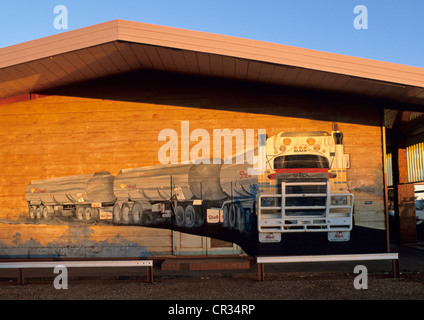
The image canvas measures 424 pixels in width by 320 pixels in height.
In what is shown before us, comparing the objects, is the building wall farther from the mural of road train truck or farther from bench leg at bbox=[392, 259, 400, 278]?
bench leg at bbox=[392, 259, 400, 278]

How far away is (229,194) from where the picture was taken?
41.1ft

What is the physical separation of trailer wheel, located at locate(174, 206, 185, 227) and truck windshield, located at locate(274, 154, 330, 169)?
310cm

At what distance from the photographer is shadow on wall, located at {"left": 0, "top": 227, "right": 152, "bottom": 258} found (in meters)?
12.5

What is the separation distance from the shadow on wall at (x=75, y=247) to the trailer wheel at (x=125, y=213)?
1.63 feet

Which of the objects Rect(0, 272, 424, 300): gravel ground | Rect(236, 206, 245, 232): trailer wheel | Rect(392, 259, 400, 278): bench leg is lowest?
Rect(0, 272, 424, 300): gravel ground

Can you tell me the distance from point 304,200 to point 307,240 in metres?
1.16

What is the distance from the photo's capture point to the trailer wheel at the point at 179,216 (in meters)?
12.5

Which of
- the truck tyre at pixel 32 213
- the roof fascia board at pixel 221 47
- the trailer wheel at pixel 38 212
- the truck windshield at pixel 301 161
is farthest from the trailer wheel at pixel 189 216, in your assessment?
the roof fascia board at pixel 221 47

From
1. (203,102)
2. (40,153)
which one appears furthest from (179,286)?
(40,153)

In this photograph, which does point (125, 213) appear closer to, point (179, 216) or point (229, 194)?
point (179, 216)

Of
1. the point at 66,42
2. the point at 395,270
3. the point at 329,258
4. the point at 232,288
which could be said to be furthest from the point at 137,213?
the point at 395,270

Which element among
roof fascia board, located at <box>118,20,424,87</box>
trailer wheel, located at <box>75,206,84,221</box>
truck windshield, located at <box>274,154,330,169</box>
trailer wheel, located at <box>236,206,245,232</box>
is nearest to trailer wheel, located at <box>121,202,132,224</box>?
trailer wheel, located at <box>75,206,84,221</box>

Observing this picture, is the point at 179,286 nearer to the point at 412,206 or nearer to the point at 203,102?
the point at 203,102

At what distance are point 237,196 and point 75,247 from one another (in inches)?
201
